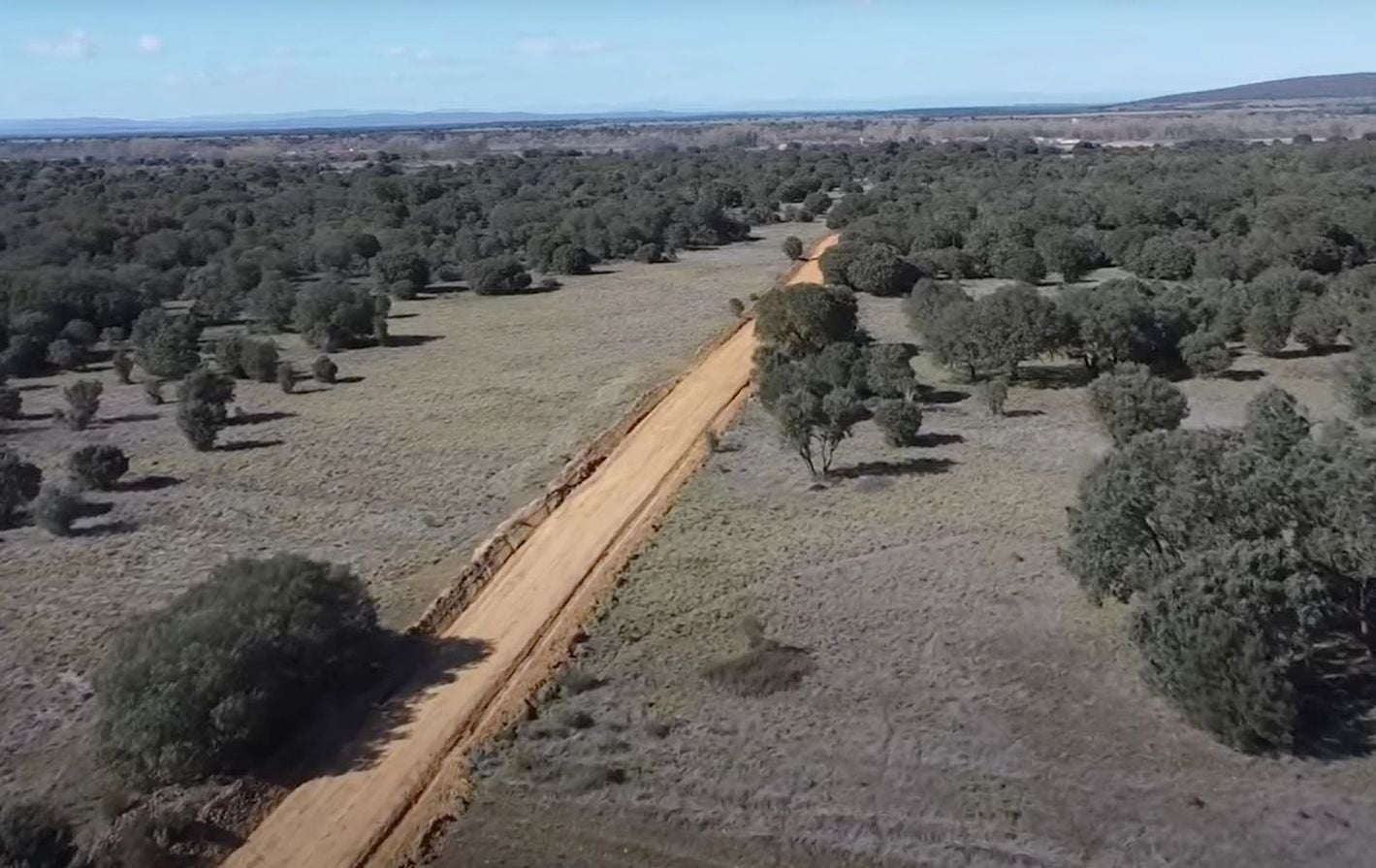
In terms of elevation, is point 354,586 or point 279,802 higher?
point 354,586

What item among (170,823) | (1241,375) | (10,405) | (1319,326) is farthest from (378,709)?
(1319,326)

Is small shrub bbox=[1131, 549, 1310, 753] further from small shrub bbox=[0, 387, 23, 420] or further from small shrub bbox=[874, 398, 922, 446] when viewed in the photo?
small shrub bbox=[0, 387, 23, 420]

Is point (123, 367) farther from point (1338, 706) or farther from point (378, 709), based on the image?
point (1338, 706)

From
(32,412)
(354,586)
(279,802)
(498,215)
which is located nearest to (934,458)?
(354,586)

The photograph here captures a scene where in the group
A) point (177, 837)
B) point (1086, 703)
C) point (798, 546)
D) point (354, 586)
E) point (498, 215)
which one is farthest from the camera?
point (498, 215)

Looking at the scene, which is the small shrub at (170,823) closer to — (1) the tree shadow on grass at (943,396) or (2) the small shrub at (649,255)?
(1) the tree shadow on grass at (943,396)

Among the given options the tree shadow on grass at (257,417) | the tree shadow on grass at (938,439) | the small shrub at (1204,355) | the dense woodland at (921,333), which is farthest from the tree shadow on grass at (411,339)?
the small shrub at (1204,355)

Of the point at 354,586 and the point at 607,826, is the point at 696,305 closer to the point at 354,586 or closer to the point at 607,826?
the point at 354,586
